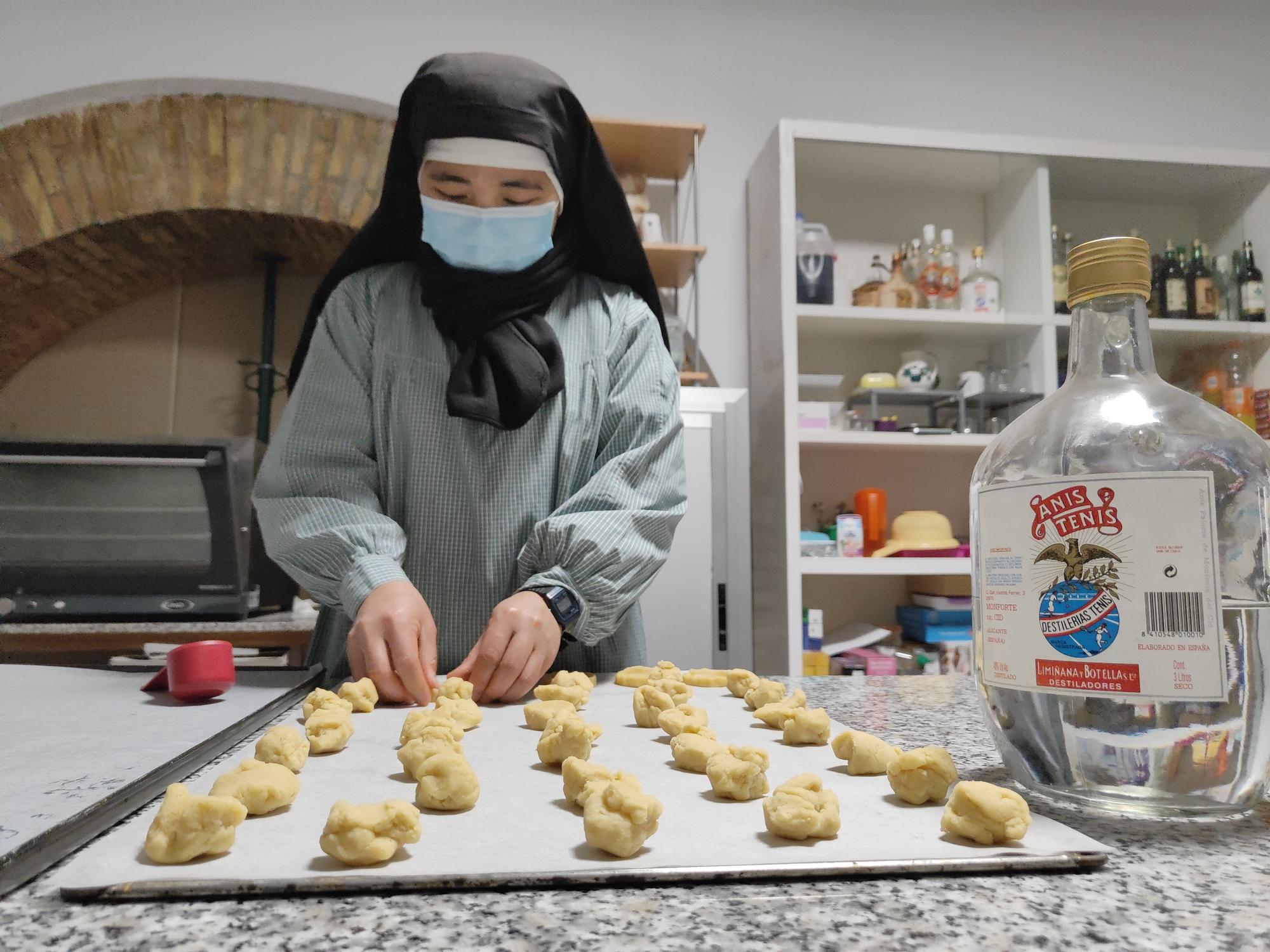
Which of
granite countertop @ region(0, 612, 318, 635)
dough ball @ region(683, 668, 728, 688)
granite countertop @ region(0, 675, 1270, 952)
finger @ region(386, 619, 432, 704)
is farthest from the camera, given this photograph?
granite countertop @ region(0, 612, 318, 635)

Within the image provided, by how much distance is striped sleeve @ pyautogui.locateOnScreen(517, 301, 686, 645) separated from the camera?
0.87 m

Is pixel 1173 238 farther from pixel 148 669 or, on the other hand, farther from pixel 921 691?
pixel 148 669

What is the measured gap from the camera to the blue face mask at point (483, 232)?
108cm

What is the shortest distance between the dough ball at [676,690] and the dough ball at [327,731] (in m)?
0.24

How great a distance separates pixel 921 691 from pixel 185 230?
2786 millimetres

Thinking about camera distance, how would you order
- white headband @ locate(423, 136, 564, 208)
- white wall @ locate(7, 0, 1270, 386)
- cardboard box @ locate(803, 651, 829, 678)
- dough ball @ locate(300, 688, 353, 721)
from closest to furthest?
dough ball @ locate(300, 688, 353, 721)
white headband @ locate(423, 136, 564, 208)
cardboard box @ locate(803, 651, 829, 678)
white wall @ locate(7, 0, 1270, 386)

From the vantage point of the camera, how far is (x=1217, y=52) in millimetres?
2705

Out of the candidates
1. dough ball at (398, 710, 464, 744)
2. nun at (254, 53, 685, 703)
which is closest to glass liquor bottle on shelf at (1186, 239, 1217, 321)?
nun at (254, 53, 685, 703)

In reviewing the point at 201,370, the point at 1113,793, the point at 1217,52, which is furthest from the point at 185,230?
the point at 1217,52

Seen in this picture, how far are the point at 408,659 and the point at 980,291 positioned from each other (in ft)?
7.20

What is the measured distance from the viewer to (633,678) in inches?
31.8

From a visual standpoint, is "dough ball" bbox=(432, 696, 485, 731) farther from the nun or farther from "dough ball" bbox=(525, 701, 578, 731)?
the nun

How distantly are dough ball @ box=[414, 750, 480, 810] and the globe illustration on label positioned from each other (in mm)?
283

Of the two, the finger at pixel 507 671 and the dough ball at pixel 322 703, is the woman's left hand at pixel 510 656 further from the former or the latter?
the dough ball at pixel 322 703
